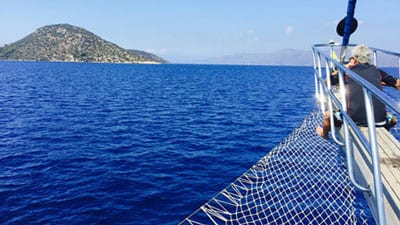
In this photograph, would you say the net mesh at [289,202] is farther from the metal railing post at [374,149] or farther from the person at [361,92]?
the metal railing post at [374,149]

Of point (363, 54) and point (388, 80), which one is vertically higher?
point (363, 54)

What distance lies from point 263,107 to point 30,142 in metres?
24.7

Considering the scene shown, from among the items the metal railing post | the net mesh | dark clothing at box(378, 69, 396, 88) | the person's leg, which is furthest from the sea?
the metal railing post

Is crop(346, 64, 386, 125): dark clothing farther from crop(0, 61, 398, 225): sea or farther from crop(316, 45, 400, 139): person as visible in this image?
crop(0, 61, 398, 225): sea

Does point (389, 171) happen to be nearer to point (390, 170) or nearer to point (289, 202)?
point (390, 170)

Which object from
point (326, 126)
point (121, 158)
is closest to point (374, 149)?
point (326, 126)

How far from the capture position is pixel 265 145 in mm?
19812

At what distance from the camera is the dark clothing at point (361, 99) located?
5613 mm

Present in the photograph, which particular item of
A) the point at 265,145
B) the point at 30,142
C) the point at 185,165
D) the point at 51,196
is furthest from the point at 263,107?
the point at 51,196

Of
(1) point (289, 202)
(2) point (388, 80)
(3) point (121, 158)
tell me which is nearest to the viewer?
(2) point (388, 80)

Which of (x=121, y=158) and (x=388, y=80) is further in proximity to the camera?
(x=121, y=158)

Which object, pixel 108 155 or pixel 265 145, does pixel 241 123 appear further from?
pixel 108 155

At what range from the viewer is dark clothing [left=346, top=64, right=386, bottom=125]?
221 inches

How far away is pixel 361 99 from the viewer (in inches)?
221
